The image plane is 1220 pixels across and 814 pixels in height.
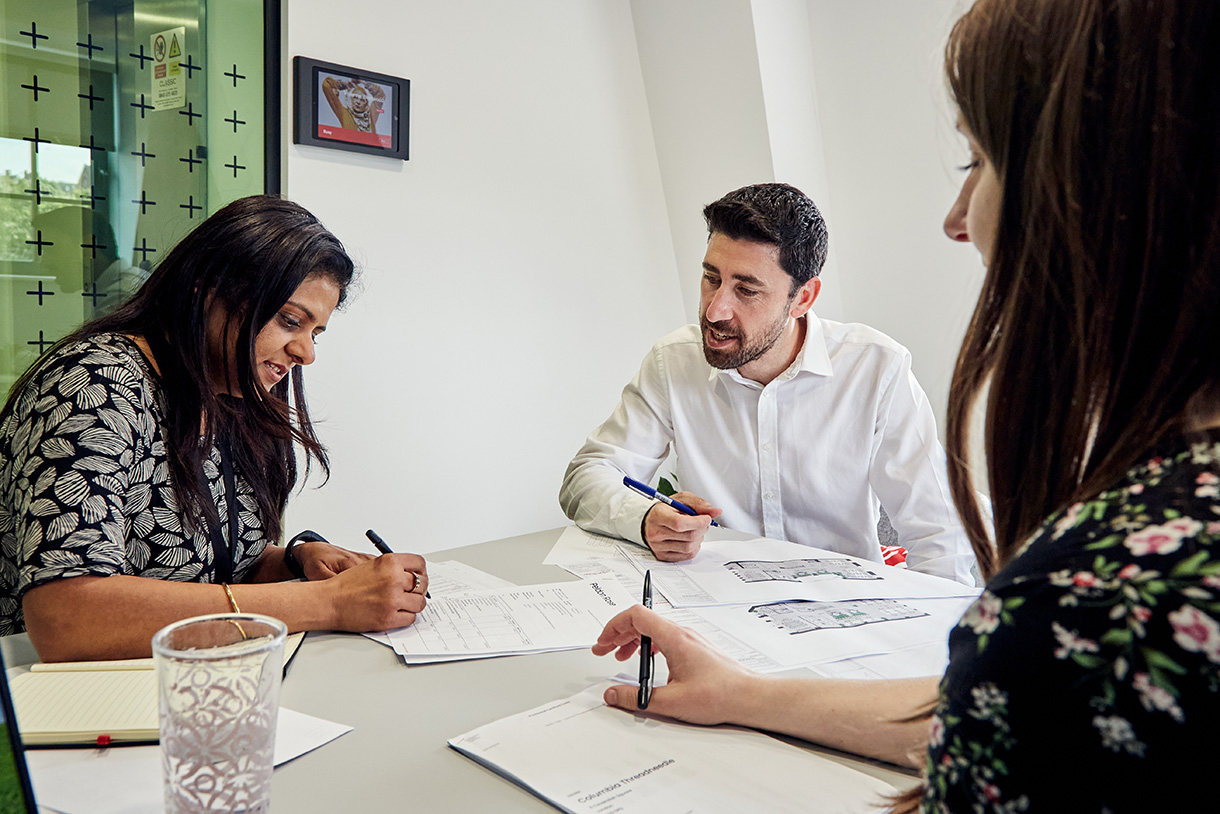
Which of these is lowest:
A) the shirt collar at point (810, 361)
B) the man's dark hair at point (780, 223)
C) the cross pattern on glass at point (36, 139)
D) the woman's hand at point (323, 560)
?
the woman's hand at point (323, 560)

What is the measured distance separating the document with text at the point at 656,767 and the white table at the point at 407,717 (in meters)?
0.03

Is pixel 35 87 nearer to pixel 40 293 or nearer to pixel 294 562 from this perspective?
pixel 40 293

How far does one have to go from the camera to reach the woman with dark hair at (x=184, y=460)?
1.02m

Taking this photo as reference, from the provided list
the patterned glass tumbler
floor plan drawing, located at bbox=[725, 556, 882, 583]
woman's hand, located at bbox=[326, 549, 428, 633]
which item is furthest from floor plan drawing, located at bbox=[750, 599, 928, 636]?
the patterned glass tumbler

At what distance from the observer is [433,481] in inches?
116

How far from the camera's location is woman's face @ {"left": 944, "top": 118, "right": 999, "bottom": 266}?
0.54 m

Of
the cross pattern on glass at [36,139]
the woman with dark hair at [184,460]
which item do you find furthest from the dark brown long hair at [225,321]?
the cross pattern on glass at [36,139]

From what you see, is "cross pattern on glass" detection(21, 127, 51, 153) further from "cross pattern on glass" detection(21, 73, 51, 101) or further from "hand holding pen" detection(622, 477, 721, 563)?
"hand holding pen" detection(622, 477, 721, 563)

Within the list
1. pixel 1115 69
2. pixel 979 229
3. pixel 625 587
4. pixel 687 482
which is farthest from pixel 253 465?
pixel 1115 69

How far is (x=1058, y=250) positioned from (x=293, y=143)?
8.08ft

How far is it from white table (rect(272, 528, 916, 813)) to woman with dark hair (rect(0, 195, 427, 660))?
4.5 inches

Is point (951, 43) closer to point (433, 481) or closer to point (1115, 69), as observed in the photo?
point (1115, 69)

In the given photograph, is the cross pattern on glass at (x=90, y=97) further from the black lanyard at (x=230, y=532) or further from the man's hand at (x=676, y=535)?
the man's hand at (x=676, y=535)

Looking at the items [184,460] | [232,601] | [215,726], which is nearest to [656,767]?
[215,726]
